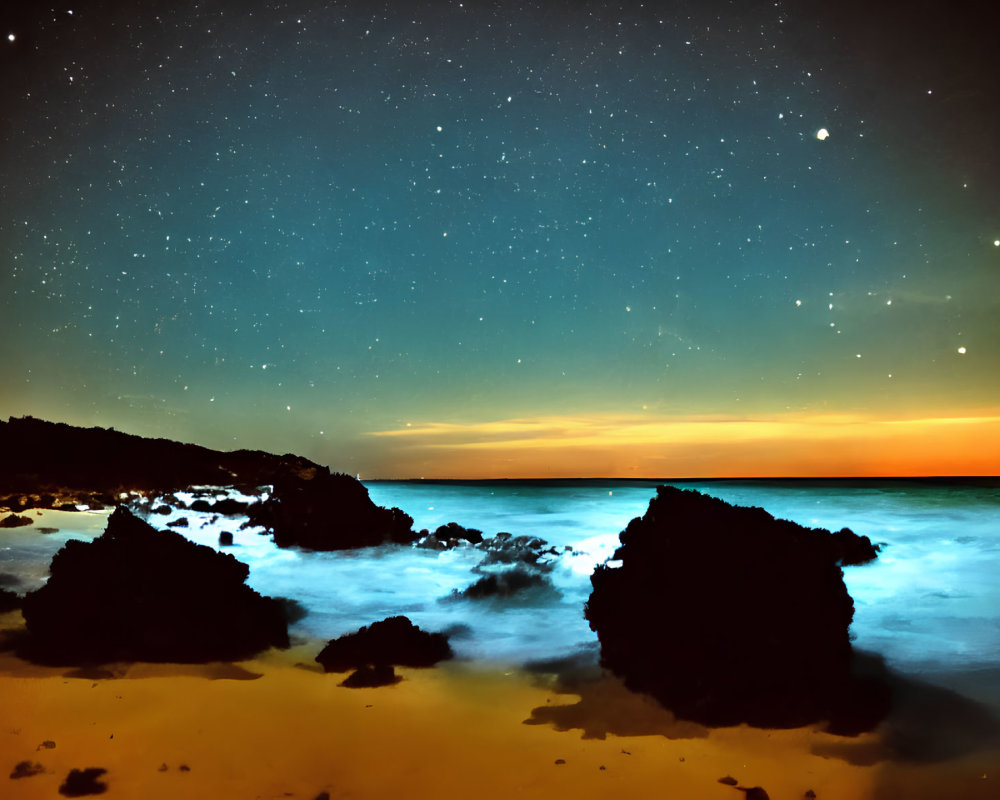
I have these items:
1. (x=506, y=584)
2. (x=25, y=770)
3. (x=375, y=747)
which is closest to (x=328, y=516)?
(x=506, y=584)

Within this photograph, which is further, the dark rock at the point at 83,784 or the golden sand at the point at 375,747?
the golden sand at the point at 375,747

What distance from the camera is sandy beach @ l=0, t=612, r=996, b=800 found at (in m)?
3.39

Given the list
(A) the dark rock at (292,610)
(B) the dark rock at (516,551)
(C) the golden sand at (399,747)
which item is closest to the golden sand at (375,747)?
(C) the golden sand at (399,747)

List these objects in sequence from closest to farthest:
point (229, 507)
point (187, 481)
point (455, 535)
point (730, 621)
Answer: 1. point (730, 621)
2. point (455, 535)
3. point (229, 507)
4. point (187, 481)

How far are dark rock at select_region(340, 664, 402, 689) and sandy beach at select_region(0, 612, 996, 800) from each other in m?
0.09

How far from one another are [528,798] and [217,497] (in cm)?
1822

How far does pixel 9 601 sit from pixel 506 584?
20.3 feet

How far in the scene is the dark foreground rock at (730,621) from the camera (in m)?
4.34

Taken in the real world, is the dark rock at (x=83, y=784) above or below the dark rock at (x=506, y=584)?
above

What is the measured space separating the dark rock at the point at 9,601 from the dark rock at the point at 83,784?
4.18 m

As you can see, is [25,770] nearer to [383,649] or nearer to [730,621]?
[383,649]

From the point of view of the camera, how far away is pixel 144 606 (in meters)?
5.40

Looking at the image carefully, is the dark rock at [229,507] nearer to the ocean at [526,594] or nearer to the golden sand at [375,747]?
the ocean at [526,594]

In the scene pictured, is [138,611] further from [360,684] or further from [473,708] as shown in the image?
[473,708]
